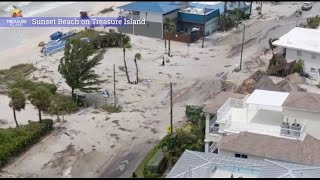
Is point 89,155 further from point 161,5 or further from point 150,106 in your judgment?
point 161,5

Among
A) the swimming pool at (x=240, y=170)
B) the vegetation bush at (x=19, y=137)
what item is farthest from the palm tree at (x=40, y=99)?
the swimming pool at (x=240, y=170)

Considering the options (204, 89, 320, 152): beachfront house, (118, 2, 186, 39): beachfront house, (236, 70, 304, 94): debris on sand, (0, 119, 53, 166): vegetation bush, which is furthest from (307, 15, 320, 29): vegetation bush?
(0, 119, 53, 166): vegetation bush

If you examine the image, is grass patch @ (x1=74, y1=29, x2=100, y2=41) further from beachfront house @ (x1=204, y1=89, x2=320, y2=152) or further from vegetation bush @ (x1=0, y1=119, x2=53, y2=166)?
beachfront house @ (x1=204, y1=89, x2=320, y2=152)

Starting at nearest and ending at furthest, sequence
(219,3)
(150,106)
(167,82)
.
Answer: (150,106) → (167,82) → (219,3)

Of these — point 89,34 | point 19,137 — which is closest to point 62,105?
point 19,137

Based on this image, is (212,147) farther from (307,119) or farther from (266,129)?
(307,119)

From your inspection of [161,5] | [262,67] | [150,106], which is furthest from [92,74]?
[161,5]
